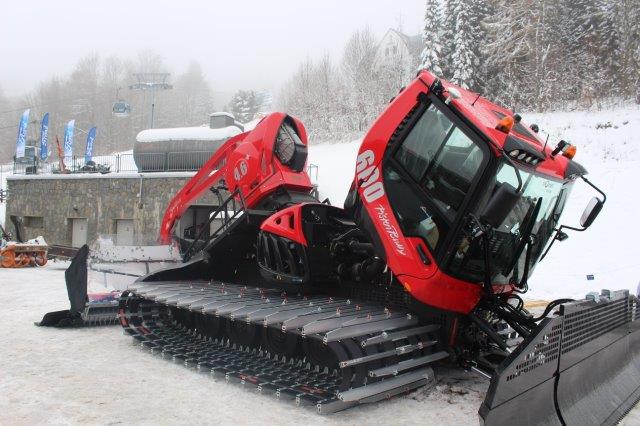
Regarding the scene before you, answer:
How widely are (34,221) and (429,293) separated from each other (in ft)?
78.6

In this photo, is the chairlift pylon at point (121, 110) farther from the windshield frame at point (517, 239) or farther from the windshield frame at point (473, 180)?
the windshield frame at point (517, 239)

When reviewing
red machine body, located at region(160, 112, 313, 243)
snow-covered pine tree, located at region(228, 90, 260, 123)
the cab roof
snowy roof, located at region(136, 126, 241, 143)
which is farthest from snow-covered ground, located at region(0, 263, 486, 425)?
snow-covered pine tree, located at region(228, 90, 260, 123)

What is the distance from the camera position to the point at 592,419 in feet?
12.4


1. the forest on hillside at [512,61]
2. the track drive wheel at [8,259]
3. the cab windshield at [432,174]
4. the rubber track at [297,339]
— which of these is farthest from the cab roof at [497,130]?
the forest on hillside at [512,61]

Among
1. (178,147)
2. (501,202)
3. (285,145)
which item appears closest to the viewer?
(501,202)

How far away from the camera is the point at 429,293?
14.5ft

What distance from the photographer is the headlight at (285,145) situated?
691cm

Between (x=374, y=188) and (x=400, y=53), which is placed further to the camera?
(x=400, y=53)

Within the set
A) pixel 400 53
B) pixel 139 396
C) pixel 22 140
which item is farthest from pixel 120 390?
pixel 400 53

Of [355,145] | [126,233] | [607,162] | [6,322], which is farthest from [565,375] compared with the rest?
[355,145]

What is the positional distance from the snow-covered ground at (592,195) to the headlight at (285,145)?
6.37 metres

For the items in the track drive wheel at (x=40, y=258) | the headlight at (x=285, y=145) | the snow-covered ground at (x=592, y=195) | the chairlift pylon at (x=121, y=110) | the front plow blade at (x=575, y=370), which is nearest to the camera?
the front plow blade at (x=575, y=370)

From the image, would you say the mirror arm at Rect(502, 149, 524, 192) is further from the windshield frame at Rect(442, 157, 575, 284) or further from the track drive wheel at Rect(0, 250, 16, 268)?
the track drive wheel at Rect(0, 250, 16, 268)

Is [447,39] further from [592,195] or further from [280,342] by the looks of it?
[280,342]
